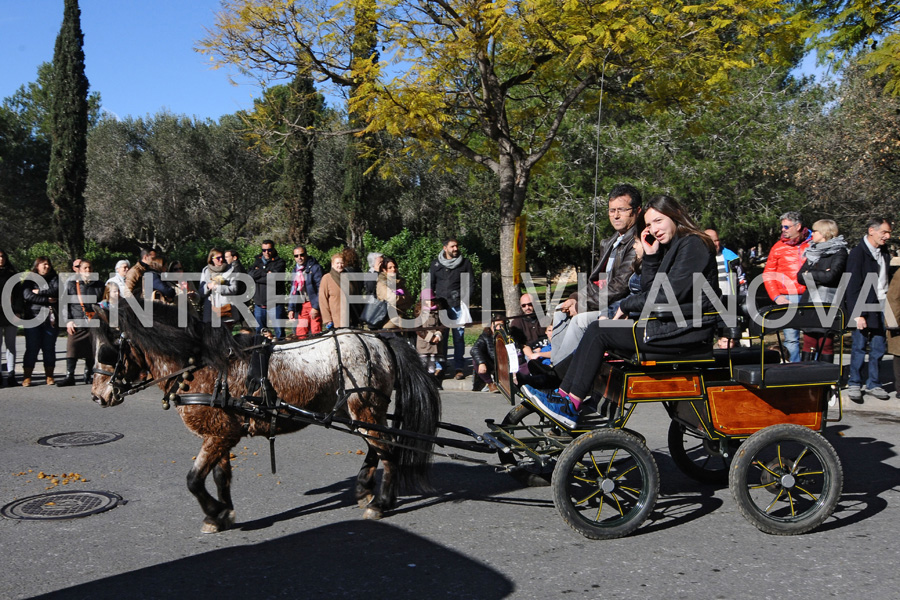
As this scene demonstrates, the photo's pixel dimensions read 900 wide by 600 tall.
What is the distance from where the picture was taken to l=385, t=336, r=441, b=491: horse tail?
5.21 meters

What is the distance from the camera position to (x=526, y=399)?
5402 millimetres

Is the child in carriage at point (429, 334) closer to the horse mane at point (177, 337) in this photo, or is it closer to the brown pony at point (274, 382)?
the brown pony at point (274, 382)

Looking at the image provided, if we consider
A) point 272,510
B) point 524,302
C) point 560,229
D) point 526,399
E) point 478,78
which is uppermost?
point 478,78

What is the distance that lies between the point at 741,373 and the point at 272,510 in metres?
3.35

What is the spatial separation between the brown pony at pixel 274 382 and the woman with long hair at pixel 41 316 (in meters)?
7.03

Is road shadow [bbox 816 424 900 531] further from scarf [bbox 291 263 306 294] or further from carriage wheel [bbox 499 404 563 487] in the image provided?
scarf [bbox 291 263 306 294]

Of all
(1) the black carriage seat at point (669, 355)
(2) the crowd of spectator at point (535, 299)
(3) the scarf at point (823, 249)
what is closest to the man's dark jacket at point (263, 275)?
(2) the crowd of spectator at point (535, 299)

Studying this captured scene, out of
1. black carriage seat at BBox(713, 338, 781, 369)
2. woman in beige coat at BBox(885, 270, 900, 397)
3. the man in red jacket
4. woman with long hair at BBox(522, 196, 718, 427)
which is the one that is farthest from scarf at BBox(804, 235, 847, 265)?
woman with long hair at BBox(522, 196, 718, 427)

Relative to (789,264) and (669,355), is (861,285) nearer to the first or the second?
(789,264)

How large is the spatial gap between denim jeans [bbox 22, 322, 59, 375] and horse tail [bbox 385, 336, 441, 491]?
25.5 ft

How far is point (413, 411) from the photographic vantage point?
5301 mm

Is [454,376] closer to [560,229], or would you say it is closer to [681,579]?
[681,579]

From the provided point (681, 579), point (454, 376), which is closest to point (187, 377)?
point (681, 579)

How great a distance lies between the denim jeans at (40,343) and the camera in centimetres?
1086
